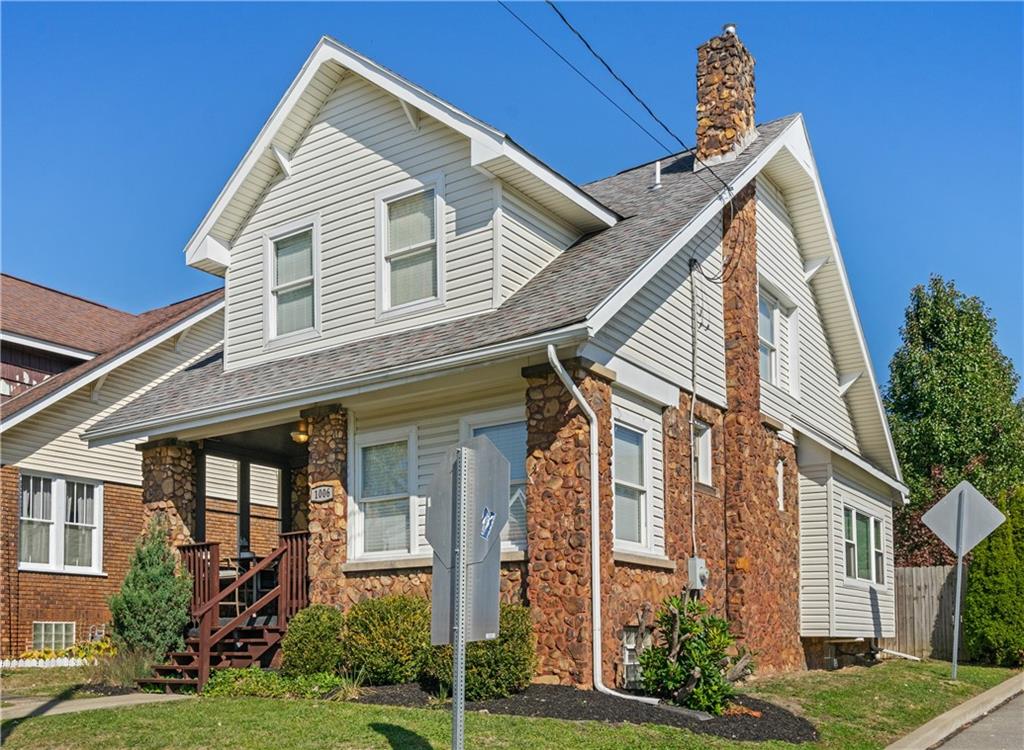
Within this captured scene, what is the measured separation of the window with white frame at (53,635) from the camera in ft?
67.9

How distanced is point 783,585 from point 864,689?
→ 11.3 ft

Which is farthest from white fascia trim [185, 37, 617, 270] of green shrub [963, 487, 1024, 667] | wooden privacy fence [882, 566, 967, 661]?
wooden privacy fence [882, 566, 967, 661]

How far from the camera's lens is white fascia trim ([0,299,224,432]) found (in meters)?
20.6

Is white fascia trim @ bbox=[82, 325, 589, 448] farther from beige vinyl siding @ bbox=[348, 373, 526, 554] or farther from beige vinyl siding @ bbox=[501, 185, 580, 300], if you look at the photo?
beige vinyl siding @ bbox=[501, 185, 580, 300]

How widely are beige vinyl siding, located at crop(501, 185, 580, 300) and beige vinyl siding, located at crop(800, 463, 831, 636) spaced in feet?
20.4

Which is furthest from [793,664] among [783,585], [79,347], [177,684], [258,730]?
[79,347]

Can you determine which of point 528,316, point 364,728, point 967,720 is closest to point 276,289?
point 528,316

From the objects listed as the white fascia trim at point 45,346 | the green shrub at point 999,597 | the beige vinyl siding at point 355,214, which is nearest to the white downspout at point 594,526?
the beige vinyl siding at point 355,214

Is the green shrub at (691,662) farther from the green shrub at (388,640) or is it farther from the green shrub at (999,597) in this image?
the green shrub at (999,597)

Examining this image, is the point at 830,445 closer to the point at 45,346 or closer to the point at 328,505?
the point at 328,505

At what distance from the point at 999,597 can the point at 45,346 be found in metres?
18.1

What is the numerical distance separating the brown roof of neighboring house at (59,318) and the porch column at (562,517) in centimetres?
1290

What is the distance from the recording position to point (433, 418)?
15.0 metres

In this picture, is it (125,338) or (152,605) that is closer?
(152,605)
